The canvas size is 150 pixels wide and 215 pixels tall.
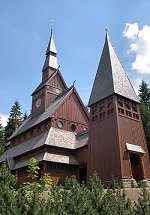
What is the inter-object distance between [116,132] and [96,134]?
306 centimetres

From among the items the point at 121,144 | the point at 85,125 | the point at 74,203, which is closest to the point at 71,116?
the point at 85,125

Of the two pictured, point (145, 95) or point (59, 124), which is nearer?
point (59, 124)

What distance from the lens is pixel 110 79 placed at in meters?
28.9

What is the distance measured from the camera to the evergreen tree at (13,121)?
205 ft

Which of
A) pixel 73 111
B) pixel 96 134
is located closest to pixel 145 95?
pixel 73 111

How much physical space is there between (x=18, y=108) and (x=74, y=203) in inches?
2275

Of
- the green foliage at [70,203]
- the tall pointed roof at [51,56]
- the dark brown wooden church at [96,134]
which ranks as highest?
the tall pointed roof at [51,56]

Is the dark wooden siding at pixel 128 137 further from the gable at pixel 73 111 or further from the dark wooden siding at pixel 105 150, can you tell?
the gable at pixel 73 111

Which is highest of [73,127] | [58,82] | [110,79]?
[58,82]

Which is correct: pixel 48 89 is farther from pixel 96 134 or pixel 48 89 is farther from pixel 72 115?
pixel 96 134

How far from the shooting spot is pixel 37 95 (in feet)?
145

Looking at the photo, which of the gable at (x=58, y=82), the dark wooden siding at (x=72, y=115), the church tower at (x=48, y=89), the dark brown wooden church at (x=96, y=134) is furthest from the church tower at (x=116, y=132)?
the gable at (x=58, y=82)

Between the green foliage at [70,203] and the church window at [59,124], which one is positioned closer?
the green foliage at [70,203]

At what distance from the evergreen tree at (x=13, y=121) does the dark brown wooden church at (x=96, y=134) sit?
820 inches
